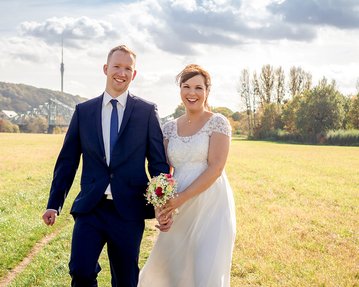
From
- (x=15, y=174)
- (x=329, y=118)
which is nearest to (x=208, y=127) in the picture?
(x=15, y=174)

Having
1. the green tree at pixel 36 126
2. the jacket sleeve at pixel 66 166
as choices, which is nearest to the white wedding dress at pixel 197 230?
the jacket sleeve at pixel 66 166

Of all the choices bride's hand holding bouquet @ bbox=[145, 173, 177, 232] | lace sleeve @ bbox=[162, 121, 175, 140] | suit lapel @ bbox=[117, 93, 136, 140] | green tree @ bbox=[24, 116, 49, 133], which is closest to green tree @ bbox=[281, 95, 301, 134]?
lace sleeve @ bbox=[162, 121, 175, 140]

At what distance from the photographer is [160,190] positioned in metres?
4.62

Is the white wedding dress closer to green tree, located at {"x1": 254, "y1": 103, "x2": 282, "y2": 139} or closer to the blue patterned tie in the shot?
the blue patterned tie

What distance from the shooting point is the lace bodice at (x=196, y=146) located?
5.34 metres

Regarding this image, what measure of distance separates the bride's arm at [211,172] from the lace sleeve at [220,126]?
1.6 inches

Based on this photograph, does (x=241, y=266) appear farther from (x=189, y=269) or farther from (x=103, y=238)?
(x=103, y=238)

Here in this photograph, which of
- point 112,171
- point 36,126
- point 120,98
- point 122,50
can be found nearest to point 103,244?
point 112,171

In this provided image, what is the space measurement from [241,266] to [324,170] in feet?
69.5

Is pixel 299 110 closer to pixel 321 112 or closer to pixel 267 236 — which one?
pixel 321 112

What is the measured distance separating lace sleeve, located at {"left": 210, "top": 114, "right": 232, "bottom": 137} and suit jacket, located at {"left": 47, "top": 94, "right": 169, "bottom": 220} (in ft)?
2.24

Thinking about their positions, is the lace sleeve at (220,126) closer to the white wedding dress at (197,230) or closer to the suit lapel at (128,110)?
the white wedding dress at (197,230)

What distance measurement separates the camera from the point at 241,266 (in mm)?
7953

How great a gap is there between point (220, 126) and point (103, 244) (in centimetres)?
170
